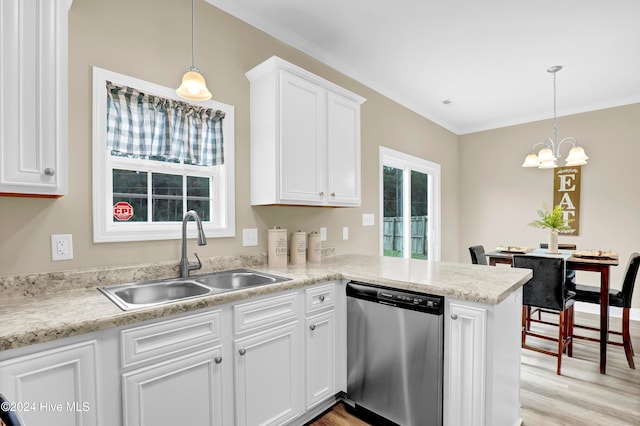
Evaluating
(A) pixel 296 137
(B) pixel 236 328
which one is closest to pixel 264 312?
(B) pixel 236 328

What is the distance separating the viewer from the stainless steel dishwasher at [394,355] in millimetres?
1692

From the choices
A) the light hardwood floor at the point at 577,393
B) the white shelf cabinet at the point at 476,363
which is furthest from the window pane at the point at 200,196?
the white shelf cabinet at the point at 476,363

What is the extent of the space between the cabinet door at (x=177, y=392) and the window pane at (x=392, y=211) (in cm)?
272

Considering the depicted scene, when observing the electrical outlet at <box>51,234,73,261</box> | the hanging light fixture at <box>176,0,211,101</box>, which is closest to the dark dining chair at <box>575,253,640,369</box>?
Result: the hanging light fixture at <box>176,0,211,101</box>

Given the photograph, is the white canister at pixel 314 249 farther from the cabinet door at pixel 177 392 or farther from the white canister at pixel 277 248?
the cabinet door at pixel 177 392

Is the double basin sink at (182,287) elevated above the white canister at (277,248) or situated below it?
below

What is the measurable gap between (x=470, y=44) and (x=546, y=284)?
210 centimetres

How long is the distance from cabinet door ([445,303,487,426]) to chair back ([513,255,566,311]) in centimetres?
154

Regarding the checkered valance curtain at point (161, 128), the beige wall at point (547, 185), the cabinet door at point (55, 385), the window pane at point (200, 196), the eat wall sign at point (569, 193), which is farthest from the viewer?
the eat wall sign at point (569, 193)

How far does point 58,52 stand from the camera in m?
1.33

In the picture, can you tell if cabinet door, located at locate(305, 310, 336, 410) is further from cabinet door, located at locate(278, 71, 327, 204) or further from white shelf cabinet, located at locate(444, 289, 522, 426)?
cabinet door, located at locate(278, 71, 327, 204)

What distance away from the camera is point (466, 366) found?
160cm

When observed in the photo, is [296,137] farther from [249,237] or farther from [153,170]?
[153,170]

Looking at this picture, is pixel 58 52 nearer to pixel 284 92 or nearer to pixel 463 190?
pixel 284 92
